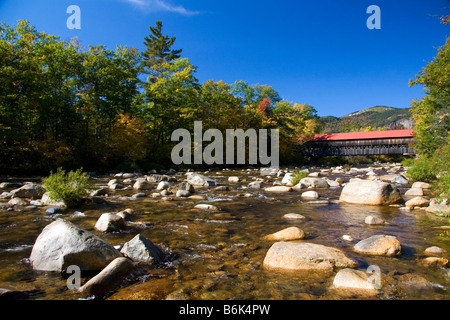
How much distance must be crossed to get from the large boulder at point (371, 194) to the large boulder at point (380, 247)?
14.0ft

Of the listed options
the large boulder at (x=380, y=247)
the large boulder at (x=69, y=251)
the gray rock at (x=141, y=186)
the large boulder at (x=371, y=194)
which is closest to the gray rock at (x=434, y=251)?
the large boulder at (x=380, y=247)

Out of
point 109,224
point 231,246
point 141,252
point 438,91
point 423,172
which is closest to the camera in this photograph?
point 141,252

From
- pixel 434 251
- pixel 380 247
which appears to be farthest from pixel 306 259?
pixel 434 251

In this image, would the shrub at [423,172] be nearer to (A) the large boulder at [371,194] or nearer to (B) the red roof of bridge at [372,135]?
(A) the large boulder at [371,194]

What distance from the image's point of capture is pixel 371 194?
7691 mm

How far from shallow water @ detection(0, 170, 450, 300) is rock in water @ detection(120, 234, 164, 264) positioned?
19cm

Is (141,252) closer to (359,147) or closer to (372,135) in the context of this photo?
(359,147)

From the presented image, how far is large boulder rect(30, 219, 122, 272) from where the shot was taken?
3115 millimetres

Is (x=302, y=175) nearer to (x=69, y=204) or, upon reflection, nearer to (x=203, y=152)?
(x=69, y=204)

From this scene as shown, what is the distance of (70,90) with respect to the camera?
77.2ft

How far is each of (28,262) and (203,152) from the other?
27.6 meters

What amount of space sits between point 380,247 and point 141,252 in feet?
11.7

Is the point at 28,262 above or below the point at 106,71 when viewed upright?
below
